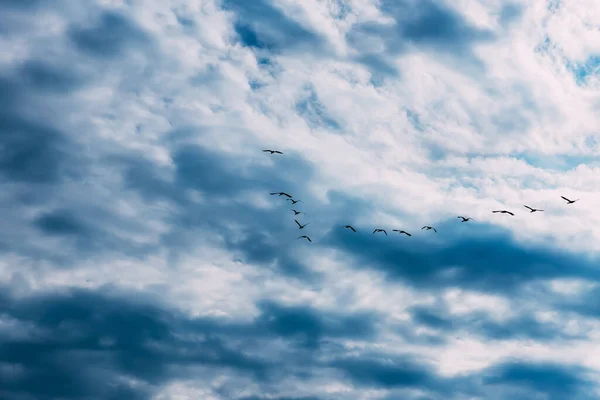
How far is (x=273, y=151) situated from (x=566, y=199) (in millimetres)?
55260

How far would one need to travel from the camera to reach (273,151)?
4341 inches

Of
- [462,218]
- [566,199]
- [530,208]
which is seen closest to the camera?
[566,199]

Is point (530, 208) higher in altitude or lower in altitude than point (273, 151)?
lower

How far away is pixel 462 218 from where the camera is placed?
391 ft

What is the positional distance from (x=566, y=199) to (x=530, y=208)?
7.90 m

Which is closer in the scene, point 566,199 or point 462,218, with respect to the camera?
point 566,199

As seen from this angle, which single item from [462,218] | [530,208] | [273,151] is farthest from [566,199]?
[273,151]

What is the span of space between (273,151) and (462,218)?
43999mm

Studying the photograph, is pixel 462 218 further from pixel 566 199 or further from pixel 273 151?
pixel 273 151

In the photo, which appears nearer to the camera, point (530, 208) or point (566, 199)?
point (566, 199)

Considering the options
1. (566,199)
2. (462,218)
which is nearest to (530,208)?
(566,199)

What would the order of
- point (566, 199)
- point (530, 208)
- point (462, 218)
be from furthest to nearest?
1. point (462, 218)
2. point (530, 208)
3. point (566, 199)

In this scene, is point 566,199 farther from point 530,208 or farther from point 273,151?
point 273,151

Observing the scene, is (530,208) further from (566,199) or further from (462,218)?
(462,218)
